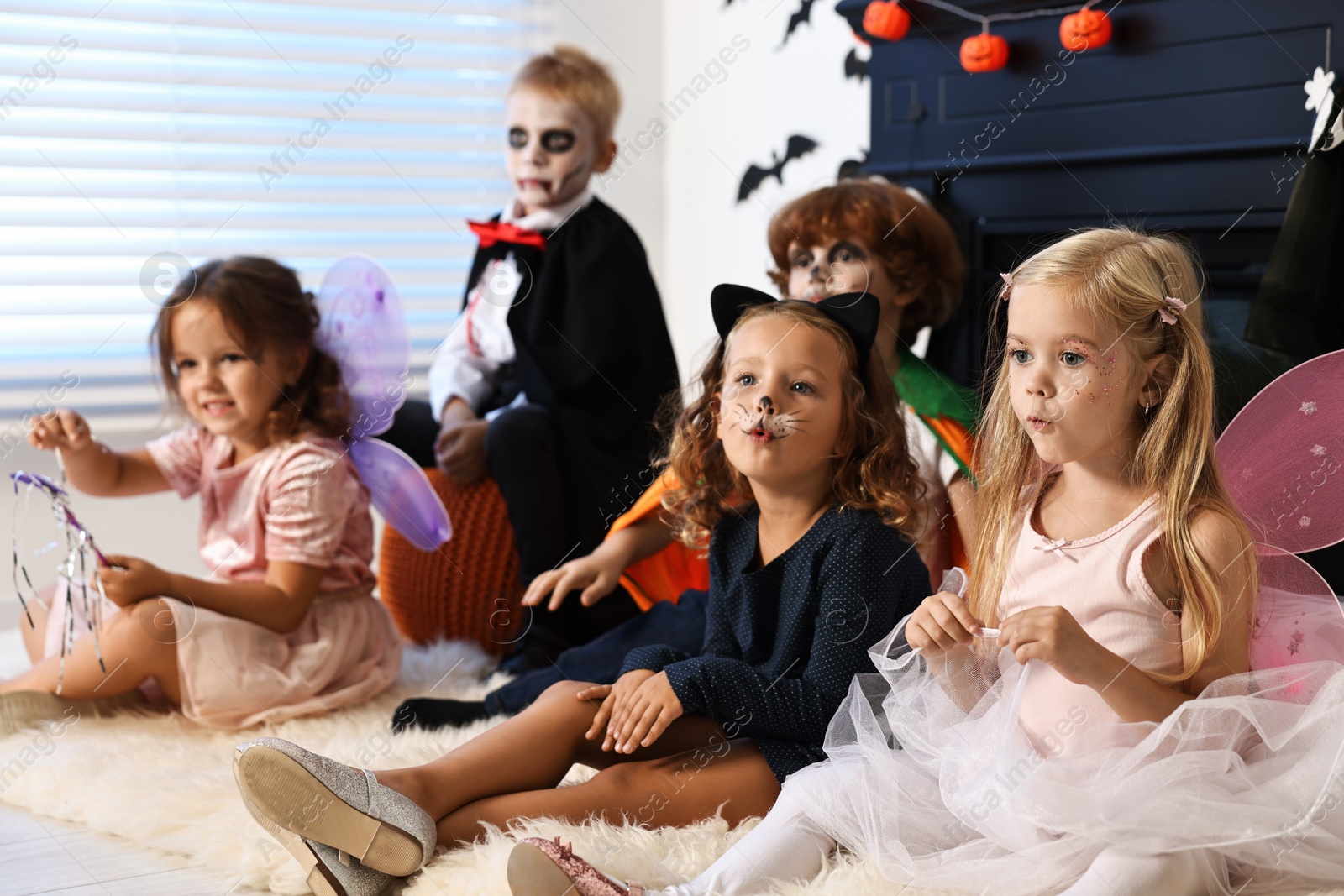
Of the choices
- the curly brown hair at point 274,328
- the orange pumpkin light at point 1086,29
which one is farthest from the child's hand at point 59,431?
the orange pumpkin light at point 1086,29

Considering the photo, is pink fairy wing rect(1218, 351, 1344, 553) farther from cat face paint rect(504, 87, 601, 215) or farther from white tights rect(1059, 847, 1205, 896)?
cat face paint rect(504, 87, 601, 215)

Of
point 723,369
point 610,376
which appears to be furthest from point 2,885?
point 610,376

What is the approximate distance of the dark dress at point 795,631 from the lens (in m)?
1.26

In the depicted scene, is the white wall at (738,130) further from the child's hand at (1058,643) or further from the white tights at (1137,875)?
the white tights at (1137,875)

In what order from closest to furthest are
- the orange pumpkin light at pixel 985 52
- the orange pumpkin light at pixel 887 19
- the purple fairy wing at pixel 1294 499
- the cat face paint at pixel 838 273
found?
the purple fairy wing at pixel 1294 499, the cat face paint at pixel 838 273, the orange pumpkin light at pixel 985 52, the orange pumpkin light at pixel 887 19

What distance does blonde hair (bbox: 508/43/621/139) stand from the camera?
2199mm

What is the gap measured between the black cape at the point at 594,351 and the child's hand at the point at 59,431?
2.33 ft

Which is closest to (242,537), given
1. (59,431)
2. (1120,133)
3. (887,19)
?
(59,431)

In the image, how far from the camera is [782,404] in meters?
1.32

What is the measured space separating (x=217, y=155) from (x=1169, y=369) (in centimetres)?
244

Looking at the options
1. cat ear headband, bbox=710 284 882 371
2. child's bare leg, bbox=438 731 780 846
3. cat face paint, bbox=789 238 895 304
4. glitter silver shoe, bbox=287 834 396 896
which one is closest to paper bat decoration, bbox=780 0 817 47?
cat face paint, bbox=789 238 895 304

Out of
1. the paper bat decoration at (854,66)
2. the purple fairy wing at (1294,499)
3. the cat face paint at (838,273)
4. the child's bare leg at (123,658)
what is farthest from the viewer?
the paper bat decoration at (854,66)

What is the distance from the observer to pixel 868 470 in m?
1.35

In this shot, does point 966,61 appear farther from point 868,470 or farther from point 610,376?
point 868,470
